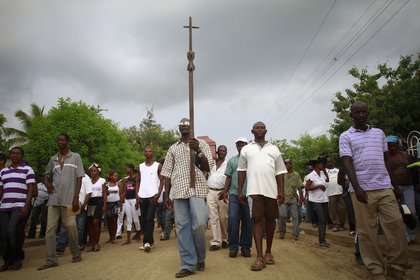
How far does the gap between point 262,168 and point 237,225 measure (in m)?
1.60

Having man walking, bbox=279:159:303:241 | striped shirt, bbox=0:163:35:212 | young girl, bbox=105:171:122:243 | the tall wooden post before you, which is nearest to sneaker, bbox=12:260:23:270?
striped shirt, bbox=0:163:35:212

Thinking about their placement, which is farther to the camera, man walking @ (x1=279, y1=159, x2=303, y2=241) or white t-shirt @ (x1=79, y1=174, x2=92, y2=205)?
man walking @ (x1=279, y1=159, x2=303, y2=241)

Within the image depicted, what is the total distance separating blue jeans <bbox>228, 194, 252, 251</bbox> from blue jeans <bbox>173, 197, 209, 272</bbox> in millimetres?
1298

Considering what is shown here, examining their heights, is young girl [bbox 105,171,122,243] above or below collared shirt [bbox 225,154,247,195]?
below

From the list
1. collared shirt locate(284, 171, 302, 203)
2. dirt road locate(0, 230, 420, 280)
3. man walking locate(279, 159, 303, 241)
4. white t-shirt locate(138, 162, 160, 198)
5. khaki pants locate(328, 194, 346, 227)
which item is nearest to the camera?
dirt road locate(0, 230, 420, 280)

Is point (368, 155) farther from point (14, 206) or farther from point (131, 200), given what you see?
point (131, 200)

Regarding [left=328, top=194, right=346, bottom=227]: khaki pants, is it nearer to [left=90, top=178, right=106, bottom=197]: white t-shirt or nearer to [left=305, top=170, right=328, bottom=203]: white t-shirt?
[left=305, top=170, right=328, bottom=203]: white t-shirt

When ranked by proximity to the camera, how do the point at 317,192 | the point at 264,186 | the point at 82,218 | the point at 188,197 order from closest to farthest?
the point at 188,197, the point at 264,186, the point at 317,192, the point at 82,218

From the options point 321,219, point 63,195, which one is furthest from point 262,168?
point 63,195

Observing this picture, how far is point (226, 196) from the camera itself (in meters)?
6.71

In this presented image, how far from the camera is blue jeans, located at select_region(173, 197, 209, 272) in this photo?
4.80 meters

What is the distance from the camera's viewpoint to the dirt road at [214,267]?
4.62 m

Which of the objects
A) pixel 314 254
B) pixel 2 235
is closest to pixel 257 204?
pixel 314 254

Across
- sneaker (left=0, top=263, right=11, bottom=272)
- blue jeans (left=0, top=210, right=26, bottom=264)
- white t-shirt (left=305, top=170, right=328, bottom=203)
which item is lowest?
sneaker (left=0, top=263, right=11, bottom=272)
